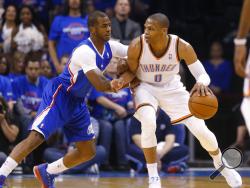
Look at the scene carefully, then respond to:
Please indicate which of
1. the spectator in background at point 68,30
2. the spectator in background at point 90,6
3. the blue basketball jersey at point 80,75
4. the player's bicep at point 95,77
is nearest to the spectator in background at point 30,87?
the spectator in background at point 68,30

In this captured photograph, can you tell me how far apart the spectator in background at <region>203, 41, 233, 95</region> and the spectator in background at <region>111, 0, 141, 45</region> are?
1.71 meters

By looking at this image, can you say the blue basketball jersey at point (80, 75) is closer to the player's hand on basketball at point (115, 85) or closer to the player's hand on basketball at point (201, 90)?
the player's hand on basketball at point (115, 85)

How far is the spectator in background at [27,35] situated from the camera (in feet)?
39.6

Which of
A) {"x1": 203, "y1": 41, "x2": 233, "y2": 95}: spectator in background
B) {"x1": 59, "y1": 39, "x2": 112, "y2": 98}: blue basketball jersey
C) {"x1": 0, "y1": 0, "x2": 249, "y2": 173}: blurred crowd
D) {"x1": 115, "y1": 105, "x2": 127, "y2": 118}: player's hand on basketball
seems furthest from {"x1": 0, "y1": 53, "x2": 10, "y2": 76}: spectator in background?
{"x1": 203, "y1": 41, "x2": 233, "y2": 95}: spectator in background

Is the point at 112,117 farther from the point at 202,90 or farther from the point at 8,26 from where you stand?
the point at 202,90

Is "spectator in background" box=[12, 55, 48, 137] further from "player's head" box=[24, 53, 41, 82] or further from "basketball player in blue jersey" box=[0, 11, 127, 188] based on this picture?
"basketball player in blue jersey" box=[0, 11, 127, 188]

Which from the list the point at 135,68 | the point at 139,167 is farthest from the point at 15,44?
the point at 135,68

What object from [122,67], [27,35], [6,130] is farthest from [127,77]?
[27,35]

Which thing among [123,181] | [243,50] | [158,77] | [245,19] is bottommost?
[123,181]

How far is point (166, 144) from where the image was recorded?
1105 cm

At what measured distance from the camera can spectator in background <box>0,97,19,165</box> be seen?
10109mm

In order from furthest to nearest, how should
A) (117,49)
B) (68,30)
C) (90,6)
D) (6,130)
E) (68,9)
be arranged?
(90,6) < (68,9) < (68,30) < (6,130) < (117,49)

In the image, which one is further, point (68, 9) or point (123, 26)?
point (123, 26)

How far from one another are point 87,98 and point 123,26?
1436 millimetres
